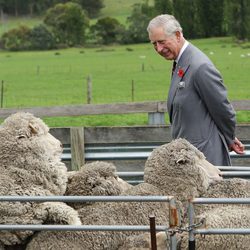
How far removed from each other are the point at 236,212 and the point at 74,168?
389 centimetres

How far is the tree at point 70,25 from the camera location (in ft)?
314

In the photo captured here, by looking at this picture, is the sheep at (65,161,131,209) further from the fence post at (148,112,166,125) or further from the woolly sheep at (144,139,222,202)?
the fence post at (148,112,166,125)

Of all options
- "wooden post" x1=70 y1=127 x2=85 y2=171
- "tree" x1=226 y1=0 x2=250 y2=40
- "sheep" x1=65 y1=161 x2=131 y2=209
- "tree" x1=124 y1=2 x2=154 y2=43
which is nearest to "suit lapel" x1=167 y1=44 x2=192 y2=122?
"sheep" x1=65 y1=161 x2=131 y2=209

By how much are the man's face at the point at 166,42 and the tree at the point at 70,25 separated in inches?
3547

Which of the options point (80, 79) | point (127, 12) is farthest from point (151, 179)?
point (127, 12)

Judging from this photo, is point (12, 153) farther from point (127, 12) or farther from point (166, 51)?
point (127, 12)

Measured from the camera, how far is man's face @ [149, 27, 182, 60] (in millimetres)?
5035

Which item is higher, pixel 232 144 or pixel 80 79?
pixel 232 144

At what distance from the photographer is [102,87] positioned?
1331 inches

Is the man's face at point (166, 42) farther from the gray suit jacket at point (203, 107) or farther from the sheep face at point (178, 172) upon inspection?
the sheep face at point (178, 172)

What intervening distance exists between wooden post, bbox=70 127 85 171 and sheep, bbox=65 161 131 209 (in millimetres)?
3178

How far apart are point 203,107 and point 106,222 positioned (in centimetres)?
155

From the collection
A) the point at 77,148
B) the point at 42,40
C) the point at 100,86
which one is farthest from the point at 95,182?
the point at 42,40

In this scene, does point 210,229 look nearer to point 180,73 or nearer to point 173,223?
point 173,223
